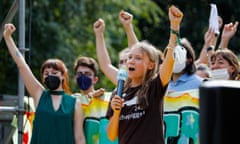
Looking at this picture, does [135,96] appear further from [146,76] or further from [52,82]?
[52,82]

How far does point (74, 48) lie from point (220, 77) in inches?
400

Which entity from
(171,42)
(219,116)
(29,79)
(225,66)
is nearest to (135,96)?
(171,42)

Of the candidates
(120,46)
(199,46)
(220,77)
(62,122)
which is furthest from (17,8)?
(199,46)

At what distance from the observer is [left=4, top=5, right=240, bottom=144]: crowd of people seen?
18.7 ft

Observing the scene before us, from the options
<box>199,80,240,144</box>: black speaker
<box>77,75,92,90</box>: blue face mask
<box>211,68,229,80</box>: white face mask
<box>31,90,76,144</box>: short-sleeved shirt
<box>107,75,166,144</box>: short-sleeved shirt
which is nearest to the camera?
<box>199,80,240,144</box>: black speaker

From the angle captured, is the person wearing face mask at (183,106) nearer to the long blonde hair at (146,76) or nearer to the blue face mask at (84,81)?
the long blonde hair at (146,76)

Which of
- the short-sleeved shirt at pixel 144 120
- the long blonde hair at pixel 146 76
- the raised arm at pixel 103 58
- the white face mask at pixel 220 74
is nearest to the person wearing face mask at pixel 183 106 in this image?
the white face mask at pixel 220 74

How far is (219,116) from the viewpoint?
283 centimetres

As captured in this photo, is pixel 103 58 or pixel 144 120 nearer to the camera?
pixel 144 120

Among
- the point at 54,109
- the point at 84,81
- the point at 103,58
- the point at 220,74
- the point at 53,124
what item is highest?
the point at 103,58

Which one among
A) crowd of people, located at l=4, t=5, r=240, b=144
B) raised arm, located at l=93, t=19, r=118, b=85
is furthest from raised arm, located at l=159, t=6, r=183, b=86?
raised arm, located at l=93, t=19, r=118, b=85

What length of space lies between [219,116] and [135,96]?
2.97 meters

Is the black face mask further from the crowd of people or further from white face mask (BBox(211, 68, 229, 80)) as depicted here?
white face mask (BBox(211, 68, 229, 80))

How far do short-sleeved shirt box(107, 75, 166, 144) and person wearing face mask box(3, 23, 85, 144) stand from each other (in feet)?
4.21
